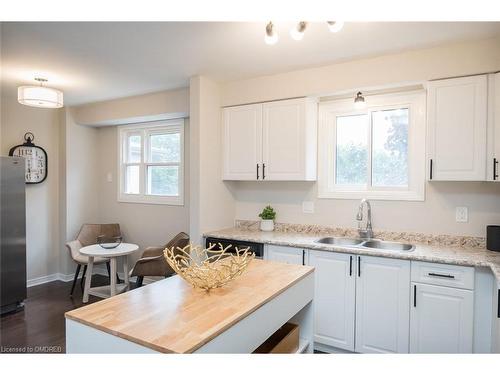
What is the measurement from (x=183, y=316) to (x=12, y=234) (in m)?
3.21

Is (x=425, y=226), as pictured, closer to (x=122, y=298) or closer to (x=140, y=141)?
(x=122, y=298)

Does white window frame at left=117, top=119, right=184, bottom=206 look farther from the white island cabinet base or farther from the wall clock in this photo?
the white island cabinet base

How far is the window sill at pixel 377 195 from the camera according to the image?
2889mm

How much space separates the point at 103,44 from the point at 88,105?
230 cm

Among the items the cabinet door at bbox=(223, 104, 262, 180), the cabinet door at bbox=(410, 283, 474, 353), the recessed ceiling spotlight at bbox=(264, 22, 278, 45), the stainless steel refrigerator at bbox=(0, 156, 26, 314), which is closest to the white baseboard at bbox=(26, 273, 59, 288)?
the stainless steel refrigerator at bbox=(0, 156, 26, 314)

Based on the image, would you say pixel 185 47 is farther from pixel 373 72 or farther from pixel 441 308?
pixel 441 308

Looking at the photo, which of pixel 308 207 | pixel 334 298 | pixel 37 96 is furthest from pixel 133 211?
pixel 334 298

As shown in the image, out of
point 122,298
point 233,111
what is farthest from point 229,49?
point 122,298

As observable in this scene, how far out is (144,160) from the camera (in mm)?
4570

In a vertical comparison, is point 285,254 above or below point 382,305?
above

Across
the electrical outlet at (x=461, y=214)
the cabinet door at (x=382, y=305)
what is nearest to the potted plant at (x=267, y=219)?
the cabinet door at (x=382, y=305)

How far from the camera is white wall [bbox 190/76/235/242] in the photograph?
127 inches

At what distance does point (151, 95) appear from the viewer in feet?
13.0
